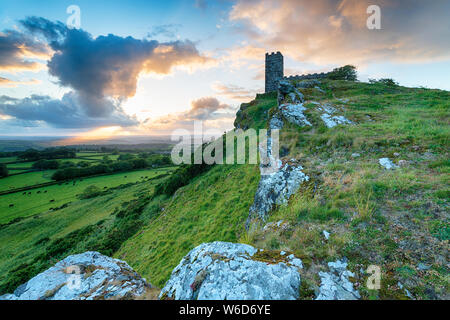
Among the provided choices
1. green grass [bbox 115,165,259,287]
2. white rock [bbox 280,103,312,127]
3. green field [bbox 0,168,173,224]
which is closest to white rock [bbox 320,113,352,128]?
white rock [bbox 280,103,312,127]

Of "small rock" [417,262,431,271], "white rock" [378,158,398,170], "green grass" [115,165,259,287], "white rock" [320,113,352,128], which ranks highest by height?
"white rock" [320,113,352,128]

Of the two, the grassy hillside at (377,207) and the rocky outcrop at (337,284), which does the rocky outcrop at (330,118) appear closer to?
the grassy hillside at (377,207)

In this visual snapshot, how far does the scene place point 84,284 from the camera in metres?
4.68

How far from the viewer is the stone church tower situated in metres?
42.5

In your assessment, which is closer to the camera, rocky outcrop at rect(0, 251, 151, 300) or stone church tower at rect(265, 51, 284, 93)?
rocky outcrop at rect(0, 251, 151, 300)

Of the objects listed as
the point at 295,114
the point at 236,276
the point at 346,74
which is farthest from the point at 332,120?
Result: the point at 346,74

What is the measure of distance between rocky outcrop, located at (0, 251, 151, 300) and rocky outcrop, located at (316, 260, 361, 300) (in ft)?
14.8

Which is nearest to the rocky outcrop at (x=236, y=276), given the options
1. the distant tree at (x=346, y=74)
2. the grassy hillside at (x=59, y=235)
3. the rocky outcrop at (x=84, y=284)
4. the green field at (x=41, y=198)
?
the rocky outcrop at (x=84, y=284)

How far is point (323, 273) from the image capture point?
369cm

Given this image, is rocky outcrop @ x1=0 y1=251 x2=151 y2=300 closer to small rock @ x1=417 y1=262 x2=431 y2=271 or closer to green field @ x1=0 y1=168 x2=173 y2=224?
small rock @ x1=417 y1=262 x2=431 y2=271

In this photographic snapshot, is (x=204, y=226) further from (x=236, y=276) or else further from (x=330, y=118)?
(x=330, y=118)

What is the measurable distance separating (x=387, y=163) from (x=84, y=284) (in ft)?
39.1
